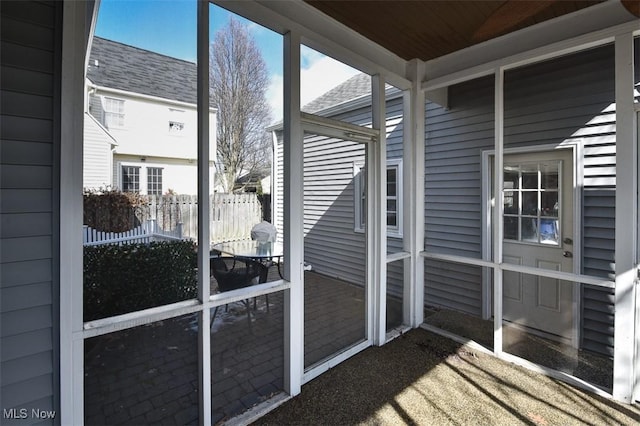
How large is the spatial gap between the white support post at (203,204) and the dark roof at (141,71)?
0.26 feet

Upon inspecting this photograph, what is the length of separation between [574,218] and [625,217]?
1019mm

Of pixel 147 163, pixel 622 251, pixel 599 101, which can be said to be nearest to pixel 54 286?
pixel 147 163

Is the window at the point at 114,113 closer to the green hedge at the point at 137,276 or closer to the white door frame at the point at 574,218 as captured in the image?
the green hedge at the point at 137,276

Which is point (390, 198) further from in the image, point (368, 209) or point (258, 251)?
point (258, 251)

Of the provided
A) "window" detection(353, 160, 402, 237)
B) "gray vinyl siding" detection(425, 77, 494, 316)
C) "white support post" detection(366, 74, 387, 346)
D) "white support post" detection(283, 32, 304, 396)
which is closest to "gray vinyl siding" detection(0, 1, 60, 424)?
"white support post" detection(283, 32, 304, 396)

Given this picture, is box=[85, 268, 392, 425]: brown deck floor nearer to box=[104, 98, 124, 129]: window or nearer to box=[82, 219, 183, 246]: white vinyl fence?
box=[82, 219, 183, 246]: white vinyl fence

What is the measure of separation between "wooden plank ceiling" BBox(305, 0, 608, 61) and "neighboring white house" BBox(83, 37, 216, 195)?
4.20 feet

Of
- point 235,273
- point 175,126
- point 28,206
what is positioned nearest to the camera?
point 28,206

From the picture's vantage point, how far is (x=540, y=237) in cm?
355

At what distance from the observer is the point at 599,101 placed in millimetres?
3051

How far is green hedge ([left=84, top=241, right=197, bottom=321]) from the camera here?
174 centimetres

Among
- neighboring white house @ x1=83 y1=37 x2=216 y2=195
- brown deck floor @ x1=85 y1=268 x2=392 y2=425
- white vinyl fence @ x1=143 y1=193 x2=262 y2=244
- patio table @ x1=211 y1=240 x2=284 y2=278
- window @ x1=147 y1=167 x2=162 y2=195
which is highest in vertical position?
neighboring white house @ x1=83 y1=37 x2=216 y2=195

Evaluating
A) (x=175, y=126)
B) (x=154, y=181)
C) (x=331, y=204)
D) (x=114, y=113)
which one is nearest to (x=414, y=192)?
(x=331, y=204)

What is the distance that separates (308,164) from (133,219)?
1.31 metres
